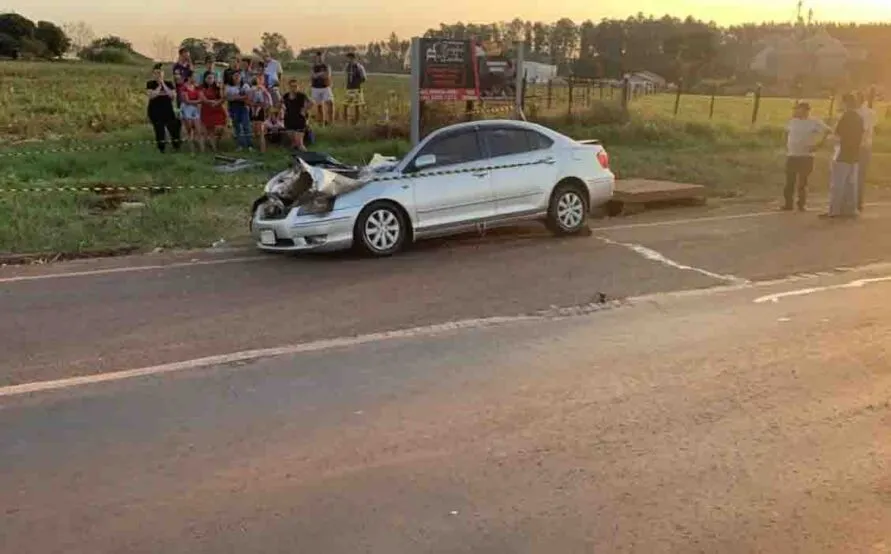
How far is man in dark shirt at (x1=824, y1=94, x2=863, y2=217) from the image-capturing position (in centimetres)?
1387

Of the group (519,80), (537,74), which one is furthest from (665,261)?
(537,74)

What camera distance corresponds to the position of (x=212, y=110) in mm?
18453

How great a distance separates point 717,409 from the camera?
5832 mm

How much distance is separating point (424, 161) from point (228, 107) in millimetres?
8735

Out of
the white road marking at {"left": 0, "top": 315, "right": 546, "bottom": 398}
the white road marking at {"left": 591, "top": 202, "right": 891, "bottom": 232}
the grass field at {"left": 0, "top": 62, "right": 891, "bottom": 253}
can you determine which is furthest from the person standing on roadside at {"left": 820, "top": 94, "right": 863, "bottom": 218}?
the white road marking at {"left": 0, "top": 315, "right": 546, "bottom": 398}

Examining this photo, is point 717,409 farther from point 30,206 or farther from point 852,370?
point 30,206

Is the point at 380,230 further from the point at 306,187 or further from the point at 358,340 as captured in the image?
the point at 358,340

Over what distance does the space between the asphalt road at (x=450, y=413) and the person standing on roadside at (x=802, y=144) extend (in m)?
4.96

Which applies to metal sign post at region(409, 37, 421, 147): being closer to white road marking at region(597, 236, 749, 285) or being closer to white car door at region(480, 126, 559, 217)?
white car door at region(480, 126, 559, 217)

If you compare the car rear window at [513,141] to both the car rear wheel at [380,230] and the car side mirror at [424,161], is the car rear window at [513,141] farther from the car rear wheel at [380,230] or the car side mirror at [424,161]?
the car rear wheel at [380,230]

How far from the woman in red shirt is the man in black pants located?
1.91 feet

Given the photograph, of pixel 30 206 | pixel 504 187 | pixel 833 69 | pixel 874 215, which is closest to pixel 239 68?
pixel 30 206

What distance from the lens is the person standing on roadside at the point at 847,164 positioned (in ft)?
45.5

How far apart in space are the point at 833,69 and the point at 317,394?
324 ft
